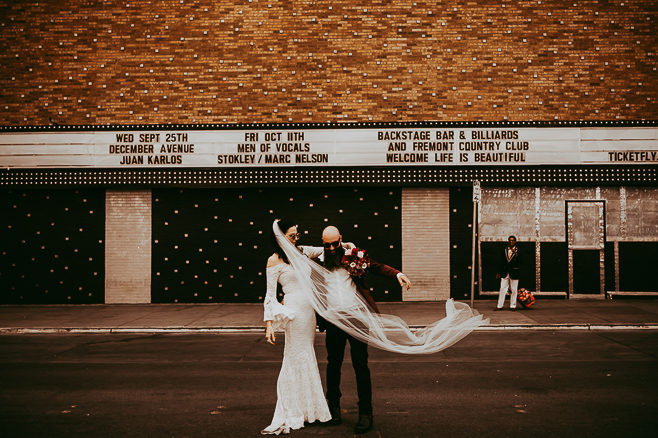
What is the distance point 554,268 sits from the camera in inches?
620

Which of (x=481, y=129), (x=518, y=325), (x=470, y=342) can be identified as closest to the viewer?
(x=470, y=342)

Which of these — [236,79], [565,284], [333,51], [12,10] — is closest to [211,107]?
[236,79]

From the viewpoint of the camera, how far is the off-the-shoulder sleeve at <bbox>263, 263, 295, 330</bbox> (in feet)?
17.9

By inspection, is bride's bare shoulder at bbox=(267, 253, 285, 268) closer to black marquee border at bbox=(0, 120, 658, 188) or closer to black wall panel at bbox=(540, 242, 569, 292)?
black marquee border at bbox=(0, 120, 658, 188)

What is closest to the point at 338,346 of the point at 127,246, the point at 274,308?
the point at 274,308

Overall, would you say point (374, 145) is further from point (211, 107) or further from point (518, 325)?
point (518, 325)

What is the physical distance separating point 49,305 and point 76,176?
3.79m

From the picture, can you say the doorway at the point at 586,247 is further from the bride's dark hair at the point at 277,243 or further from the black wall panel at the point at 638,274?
the bride's dark hair at the point at 277,243

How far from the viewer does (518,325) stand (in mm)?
11812

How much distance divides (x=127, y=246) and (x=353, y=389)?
11059mm

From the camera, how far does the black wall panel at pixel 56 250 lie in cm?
1612

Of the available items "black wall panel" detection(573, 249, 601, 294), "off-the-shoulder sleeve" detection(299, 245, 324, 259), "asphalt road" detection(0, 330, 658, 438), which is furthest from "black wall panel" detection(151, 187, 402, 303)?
"off-the-shoulder sleeve" detection(299, 245, 324, 259)

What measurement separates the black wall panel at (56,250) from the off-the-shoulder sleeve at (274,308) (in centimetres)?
1217

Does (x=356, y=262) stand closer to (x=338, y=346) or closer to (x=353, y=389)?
(x=338, y=346)
